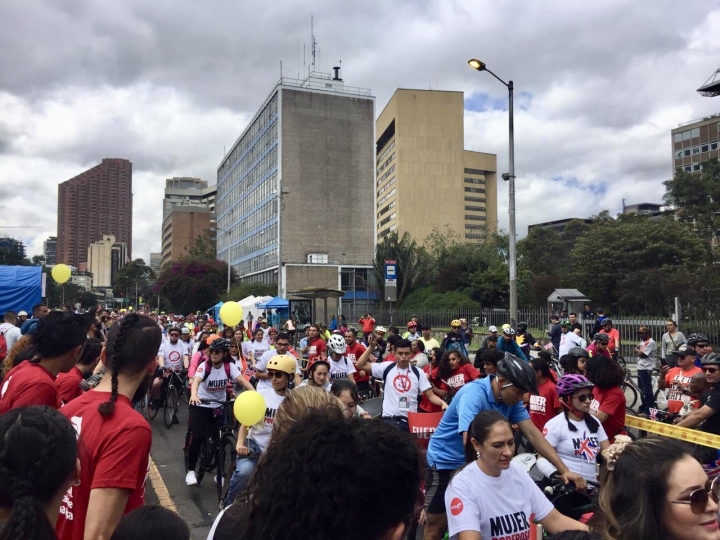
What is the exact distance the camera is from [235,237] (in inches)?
3253

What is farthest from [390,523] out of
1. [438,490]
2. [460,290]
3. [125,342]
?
[460,290]

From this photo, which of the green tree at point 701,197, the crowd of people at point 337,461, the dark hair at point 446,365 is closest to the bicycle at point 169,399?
the crowd of people at point 337,461

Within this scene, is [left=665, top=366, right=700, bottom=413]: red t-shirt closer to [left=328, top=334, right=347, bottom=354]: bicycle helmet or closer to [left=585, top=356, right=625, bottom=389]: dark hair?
[left=585, top=356, right=625, bottom=389]: dark hair

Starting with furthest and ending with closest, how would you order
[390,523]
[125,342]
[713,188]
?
[713,188], [125,342], [390,523]

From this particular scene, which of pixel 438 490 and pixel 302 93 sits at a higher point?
pixel 302 93

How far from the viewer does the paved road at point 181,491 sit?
6.05 metres

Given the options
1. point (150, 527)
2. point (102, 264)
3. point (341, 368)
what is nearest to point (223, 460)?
point (341, 368)

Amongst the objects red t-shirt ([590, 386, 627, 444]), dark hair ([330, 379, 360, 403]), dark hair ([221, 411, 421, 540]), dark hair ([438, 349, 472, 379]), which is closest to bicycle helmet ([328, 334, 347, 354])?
dark hair ([438, 349, 472, 379])

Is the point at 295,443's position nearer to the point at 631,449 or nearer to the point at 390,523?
the point at 390,523

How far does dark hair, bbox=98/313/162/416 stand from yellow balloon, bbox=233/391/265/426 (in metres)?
2.04

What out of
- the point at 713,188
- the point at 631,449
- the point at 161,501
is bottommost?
the point at 161,501

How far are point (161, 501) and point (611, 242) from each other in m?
41.0

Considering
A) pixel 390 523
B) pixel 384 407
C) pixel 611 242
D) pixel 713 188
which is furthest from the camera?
pixel 713 188

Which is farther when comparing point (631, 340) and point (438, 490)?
point (631, 340)
